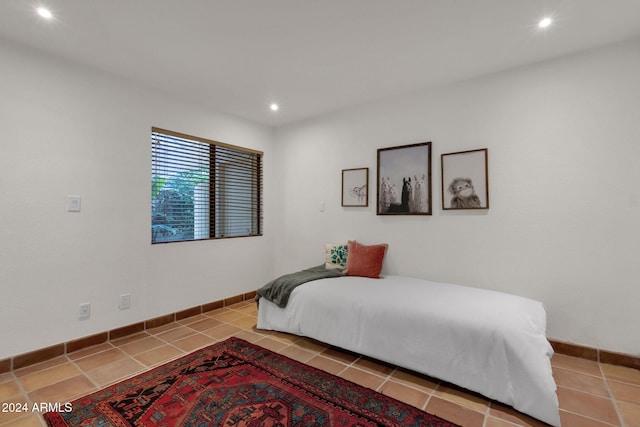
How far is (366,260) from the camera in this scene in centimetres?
325

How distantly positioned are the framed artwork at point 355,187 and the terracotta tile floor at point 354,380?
64.9 inches

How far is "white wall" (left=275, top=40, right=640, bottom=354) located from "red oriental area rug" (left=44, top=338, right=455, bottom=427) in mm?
1583

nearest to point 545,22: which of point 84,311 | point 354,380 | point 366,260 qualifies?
point 366,260

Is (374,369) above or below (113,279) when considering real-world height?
below

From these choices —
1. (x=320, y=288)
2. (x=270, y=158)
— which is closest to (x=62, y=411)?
(x=320, y=288)

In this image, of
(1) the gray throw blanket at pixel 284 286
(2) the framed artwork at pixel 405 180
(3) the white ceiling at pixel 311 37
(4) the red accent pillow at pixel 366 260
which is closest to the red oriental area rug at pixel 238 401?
(1) the gray throw blanket at pixel 284 286

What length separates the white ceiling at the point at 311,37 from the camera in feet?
6.33

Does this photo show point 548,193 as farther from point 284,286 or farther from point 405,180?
point 284,286

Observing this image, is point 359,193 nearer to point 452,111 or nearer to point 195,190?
point 452,111

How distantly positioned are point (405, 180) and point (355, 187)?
0.62 m

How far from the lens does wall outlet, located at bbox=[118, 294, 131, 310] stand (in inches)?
113

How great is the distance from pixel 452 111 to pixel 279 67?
1716mm

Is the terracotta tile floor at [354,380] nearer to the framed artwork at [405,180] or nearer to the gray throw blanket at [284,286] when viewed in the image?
the gray throw blanket at [284,286]

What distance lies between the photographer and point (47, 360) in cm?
242
